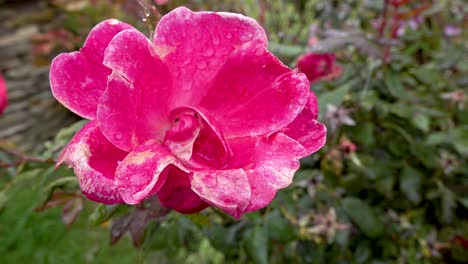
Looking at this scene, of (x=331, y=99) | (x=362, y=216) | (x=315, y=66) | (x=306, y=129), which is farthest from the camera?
(x=362, y=216)

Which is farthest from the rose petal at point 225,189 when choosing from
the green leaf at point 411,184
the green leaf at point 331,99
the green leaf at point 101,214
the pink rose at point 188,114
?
the green leaf at point 411,184

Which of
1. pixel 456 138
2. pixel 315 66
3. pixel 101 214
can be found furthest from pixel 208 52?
pixel 456 138

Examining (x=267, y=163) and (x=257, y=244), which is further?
(x=257, y=244)

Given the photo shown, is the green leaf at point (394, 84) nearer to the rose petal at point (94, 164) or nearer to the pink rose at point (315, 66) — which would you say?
the pink rose at point (315, 66)

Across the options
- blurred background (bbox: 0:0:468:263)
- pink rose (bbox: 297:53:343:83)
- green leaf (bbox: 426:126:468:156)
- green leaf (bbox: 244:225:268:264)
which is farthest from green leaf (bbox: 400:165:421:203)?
green leaf (bbox: 244:225:268:264)

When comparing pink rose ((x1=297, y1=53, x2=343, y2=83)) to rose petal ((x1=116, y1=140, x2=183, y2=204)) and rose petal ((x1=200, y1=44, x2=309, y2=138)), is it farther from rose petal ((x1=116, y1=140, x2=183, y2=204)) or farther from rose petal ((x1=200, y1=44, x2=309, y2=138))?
rose petal ((x1=116, y1=140, x2=183, y2=204))

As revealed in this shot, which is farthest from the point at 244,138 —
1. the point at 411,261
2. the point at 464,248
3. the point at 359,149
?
the point at 464,248

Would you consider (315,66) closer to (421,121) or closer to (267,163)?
(421,121)
